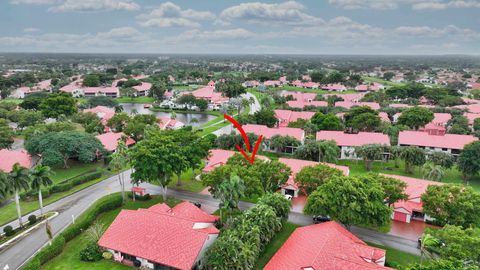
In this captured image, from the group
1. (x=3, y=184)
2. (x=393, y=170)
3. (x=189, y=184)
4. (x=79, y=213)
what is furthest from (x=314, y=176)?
(x=3, y=184)

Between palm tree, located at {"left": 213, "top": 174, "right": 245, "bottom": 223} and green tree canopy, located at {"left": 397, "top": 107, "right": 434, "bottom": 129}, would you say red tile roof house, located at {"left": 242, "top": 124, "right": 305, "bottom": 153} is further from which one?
palm tree, located at {"left": 213, "top": 174, "right": 245, "bottom": 223}

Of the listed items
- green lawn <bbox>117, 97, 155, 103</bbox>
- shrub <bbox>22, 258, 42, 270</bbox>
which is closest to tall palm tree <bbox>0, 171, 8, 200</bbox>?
shrub <bbox>22, 258, 42, 270</bbox>

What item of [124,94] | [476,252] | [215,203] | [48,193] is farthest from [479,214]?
[124,94]

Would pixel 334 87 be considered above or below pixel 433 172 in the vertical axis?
above

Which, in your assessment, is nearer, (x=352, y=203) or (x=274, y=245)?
(x=352, y=203)

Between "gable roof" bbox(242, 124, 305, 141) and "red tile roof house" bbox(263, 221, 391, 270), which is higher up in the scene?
"gable roof" bbox(242, 124, 305, 141)

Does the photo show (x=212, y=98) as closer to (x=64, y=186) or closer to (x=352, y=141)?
(x=352, y=141)
